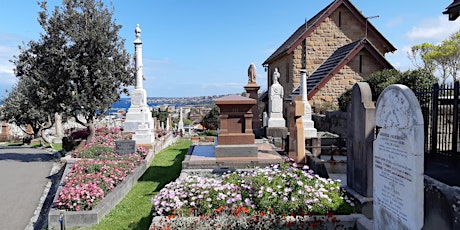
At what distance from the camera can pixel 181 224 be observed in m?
4.99

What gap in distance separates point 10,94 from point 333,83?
30.1m

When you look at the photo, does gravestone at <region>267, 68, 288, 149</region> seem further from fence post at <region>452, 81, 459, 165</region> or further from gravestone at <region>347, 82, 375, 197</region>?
gravestone at <region>347, 82, 375, 197</region>

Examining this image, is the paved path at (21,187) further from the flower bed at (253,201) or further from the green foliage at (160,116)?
the green foliage at (160,116)

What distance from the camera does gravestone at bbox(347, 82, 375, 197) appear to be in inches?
252

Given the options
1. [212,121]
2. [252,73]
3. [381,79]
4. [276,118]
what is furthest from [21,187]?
[212,121]

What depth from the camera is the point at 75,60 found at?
14.3 meters

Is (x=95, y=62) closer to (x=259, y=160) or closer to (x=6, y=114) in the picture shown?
(x=259, y=160)

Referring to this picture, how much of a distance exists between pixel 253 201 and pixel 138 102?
41.4 feet

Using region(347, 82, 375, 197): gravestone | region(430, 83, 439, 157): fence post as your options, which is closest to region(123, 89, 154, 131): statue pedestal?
region(347, 82, 375, 197): gravestone

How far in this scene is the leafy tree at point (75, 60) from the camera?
14.3 metres

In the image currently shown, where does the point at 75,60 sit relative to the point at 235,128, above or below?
above

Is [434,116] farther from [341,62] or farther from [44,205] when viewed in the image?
[44,205]

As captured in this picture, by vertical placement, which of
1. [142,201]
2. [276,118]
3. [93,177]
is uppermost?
[276,118]

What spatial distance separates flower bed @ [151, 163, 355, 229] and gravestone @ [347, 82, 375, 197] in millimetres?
631
